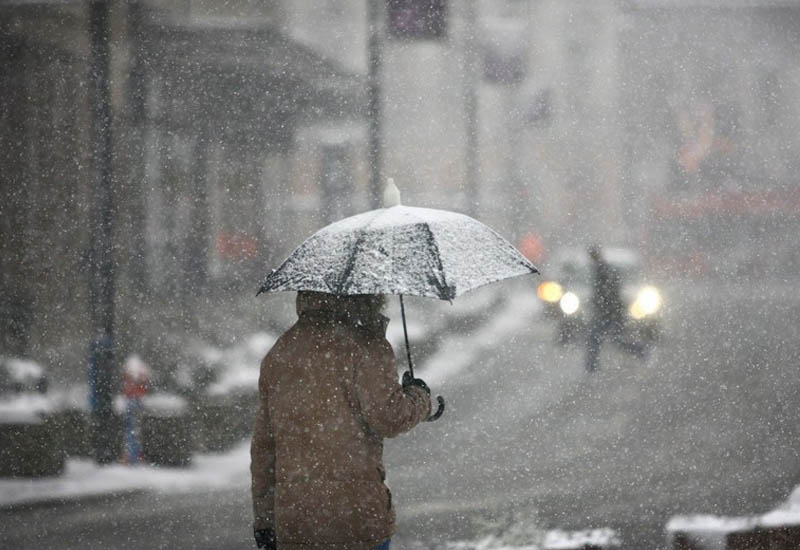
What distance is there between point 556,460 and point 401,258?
583 cm

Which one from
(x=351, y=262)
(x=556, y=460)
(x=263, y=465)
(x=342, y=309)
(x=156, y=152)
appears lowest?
(x=556, y=460)

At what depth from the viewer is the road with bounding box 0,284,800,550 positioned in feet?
19.2

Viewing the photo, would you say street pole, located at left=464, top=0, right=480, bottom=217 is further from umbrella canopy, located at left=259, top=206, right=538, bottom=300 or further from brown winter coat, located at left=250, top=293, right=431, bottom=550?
brown winter coat, located at left=250, top=293, right=431, bottom=550

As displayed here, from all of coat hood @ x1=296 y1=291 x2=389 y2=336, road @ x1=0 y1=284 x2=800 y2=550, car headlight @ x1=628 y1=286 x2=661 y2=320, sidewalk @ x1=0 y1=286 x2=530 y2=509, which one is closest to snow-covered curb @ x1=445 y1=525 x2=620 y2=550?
road @ x1=0 y1=284 x2=800 y2=550

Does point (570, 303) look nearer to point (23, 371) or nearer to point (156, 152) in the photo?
point (156, 152)

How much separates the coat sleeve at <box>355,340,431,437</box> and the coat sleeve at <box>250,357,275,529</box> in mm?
328

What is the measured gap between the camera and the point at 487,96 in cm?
2984

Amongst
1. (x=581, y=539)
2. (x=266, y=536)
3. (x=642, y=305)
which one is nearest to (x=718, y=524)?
(x=581, y=539)

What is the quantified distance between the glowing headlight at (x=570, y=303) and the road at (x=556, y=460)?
81 centimetres

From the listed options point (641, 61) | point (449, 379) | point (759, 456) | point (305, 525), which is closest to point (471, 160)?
point (641, 61)

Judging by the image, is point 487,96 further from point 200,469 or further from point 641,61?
point 200,469

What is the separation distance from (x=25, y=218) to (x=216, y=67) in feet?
17.1

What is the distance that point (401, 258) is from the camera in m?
2.66

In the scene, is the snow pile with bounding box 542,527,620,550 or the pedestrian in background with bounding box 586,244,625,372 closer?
the snow pile with bounding box 542,527,620,550
